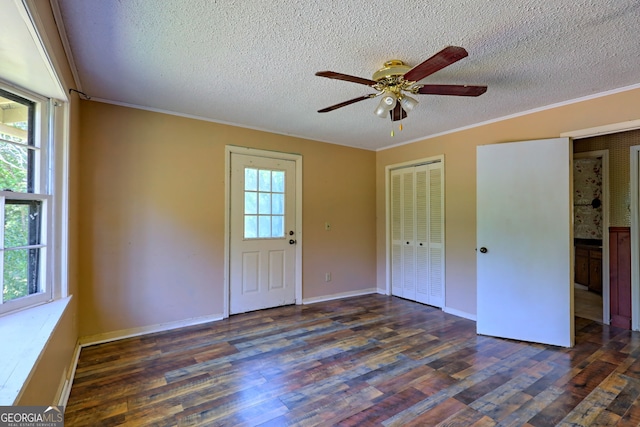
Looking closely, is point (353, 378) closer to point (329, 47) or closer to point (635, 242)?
point (329, 47)

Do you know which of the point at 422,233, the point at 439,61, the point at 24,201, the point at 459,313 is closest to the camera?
the point at 439,61

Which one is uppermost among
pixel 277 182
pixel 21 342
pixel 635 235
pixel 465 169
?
pixel 465 169

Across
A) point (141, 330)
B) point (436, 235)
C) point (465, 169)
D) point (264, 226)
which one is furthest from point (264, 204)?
point (465, 169)

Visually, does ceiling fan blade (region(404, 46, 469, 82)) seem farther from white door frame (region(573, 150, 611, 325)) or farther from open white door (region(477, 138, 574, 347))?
white door frame (region(573, 150, 611, 325))

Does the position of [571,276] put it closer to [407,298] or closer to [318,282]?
[407,298]

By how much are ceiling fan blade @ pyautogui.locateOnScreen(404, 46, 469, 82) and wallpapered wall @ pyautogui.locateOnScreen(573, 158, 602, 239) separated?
181 inches

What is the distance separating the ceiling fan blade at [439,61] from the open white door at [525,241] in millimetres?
1767

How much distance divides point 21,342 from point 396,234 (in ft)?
13.8

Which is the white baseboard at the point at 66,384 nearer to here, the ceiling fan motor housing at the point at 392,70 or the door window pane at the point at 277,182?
the door window pane at the point at 277,182

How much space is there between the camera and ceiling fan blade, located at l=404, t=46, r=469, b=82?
1.60 meters

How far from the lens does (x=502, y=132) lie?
11.2 ft

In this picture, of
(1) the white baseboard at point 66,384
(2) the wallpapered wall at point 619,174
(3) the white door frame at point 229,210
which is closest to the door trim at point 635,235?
(2) the wallpapered wall at point 619,174

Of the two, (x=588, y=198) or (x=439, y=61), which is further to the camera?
(x=588, y=198)

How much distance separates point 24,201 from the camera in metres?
1.87
